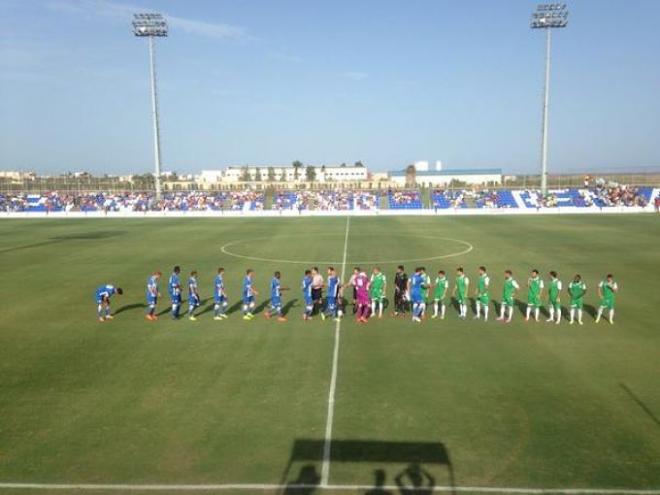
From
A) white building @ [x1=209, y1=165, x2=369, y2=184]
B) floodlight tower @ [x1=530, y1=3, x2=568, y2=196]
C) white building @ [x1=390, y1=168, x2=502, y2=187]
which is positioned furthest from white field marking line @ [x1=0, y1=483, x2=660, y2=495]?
white building @ [x1=209, y1=165, x2=369, y2=184]

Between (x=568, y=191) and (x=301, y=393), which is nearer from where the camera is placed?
(x=301, y=393)

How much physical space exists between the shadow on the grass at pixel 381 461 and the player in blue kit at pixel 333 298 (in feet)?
24.2

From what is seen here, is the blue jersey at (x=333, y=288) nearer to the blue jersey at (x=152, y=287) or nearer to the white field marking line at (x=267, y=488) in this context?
the blue jersey at (x=152, y=287)

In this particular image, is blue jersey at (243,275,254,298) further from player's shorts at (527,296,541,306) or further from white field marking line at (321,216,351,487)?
player's shorts at (527,296,541,306)

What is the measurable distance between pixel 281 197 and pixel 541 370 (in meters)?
61.2

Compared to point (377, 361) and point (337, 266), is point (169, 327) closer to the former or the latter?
point (377, 361)

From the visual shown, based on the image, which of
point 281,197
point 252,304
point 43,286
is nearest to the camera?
point 252,304

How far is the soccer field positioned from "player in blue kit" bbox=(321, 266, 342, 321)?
0.92 metres

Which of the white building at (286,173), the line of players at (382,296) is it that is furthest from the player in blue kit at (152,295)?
the white building at (286,173)

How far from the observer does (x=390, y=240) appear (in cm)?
3372

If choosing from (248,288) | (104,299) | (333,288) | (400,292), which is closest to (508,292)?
(400,292)

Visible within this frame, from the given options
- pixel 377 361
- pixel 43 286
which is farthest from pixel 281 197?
pixel 377 361

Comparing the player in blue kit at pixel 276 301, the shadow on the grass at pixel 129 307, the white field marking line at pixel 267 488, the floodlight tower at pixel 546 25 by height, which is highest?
the floodlight tower at pixel 546 25

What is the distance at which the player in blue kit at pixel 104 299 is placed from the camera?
15.9m
